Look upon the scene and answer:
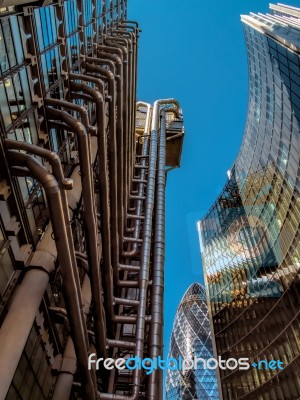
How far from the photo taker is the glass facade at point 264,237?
37.0m

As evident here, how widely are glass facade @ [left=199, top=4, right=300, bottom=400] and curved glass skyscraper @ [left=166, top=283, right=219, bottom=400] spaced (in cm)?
5615

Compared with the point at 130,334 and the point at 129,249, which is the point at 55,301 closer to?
the point at 130,334

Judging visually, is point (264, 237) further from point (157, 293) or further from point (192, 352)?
point (192, 352)

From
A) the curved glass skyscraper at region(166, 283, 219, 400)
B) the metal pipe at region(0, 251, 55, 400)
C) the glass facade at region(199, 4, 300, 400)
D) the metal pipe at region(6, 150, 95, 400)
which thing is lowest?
the metal pipe at region(0, 251, 55, 400)

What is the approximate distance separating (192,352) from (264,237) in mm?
73390

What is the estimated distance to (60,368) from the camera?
16062mm

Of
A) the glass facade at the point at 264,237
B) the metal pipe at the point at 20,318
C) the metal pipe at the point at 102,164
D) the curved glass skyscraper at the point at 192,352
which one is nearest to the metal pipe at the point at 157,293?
the metal pipe at the point at 102,164

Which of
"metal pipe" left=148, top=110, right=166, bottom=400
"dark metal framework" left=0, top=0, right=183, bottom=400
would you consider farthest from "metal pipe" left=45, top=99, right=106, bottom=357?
"metal pipe" left=148, top=110, right=166, bottom=400

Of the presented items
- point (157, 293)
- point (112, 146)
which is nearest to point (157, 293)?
point (157, 293)

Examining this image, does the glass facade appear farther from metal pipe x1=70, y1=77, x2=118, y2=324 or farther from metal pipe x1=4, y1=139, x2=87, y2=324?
metal pipe x1=4, y1=139, x2=87, y2=324

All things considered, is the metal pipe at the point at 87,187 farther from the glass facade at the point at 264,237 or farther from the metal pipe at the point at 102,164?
the glass facade at the point at 264,237

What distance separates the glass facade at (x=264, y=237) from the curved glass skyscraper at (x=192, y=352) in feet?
184

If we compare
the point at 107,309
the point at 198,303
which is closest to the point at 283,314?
the point at 107,309

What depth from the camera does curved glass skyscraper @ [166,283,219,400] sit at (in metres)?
106
